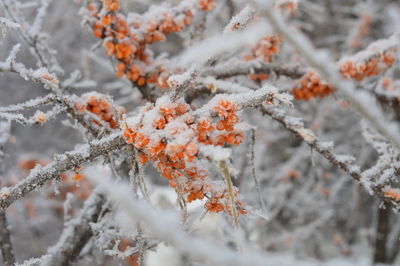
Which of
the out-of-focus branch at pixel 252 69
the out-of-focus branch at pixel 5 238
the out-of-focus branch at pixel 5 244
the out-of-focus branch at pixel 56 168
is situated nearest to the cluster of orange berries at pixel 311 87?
the out-of-focus branch at pixel 252 69

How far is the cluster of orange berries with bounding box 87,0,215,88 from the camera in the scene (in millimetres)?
2211

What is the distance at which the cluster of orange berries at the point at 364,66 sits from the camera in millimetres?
2268

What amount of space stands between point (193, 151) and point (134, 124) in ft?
0.97

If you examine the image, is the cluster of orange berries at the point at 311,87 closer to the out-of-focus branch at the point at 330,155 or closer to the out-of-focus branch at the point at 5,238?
the out-of-focus branch at the point at 330,155

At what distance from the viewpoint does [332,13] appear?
5.85 meters

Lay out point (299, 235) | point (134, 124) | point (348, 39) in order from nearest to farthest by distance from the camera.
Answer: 1. point (134, 124)
2. point (299, 235)
3. point (348, 39)

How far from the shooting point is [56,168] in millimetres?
1547

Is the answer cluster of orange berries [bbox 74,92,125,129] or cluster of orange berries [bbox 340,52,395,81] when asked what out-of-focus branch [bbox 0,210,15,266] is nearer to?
cluster of orange berries [bbox 74,92,125,129]

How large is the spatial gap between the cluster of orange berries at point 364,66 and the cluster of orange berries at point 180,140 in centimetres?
111

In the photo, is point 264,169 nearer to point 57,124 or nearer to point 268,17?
point 57,124

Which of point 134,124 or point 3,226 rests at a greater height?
point 3,226

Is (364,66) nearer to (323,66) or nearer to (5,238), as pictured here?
(323,66)

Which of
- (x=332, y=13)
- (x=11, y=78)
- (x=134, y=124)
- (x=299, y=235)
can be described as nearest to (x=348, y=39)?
(x=332, y=13)

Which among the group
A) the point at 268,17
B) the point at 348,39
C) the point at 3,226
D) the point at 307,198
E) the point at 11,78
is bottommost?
the point at 268,17
